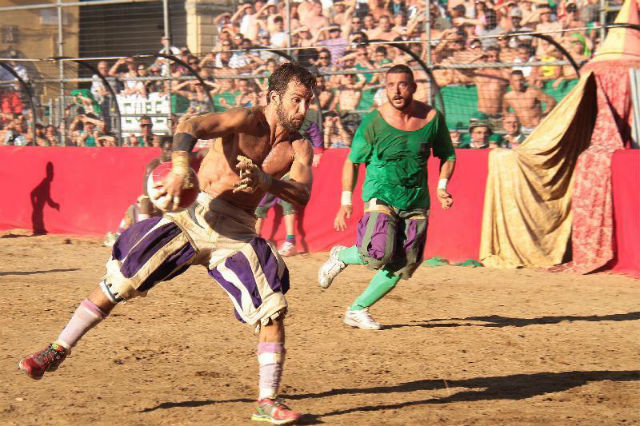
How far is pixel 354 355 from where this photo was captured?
22.7 ft

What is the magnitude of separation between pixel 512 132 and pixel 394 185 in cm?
471

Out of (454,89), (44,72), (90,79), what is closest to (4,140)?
(44,72)

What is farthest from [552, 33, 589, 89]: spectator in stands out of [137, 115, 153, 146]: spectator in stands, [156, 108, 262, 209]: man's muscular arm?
[156, 108, 262, 209]: man's muscular arm

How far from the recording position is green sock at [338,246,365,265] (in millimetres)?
7840

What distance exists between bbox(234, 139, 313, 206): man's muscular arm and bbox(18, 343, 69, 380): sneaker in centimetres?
→ 129

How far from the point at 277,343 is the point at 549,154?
277 inches

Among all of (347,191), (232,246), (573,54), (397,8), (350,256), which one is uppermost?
(397,8)

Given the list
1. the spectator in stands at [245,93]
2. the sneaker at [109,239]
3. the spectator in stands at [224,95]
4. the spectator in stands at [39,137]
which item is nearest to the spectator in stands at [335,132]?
the spectator in stands at [245,93]

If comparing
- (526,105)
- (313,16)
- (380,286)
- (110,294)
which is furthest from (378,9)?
(110,294)

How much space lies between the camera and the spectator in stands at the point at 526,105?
1195cm

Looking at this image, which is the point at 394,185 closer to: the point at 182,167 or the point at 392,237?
the point at 392,237

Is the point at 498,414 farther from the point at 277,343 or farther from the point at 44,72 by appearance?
the point at 44,72

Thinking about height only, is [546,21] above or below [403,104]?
above

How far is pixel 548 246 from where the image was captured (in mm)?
11414
